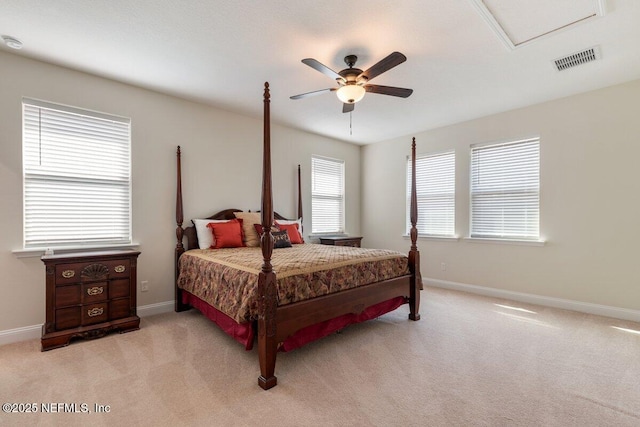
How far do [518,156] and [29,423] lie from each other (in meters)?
5.43

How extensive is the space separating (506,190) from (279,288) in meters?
3.70

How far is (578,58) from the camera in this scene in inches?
108

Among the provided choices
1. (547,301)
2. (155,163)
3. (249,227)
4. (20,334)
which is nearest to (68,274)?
(20,334)

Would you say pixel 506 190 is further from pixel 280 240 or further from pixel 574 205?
pixel 280 240

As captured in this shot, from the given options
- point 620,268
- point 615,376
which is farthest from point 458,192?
point 615,376

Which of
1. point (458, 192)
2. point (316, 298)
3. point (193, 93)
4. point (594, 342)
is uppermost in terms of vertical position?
point (193, 93)

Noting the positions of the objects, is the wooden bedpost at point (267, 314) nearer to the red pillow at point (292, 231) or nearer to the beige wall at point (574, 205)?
the red pillow at point (292, 231)

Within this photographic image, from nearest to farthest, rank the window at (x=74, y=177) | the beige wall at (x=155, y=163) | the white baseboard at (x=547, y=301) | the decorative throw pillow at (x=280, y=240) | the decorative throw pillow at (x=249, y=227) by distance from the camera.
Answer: the beige wall at (x=155, y=163), the window at (x=74, y=177), the white baseboard at (x=547, y=301), the decorative throw pillow at (x=280, y=240), the decorative throw pillow at (x=249, y=227)

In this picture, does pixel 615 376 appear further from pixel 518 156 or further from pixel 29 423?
pixel 29 423

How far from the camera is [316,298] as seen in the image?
2379mm

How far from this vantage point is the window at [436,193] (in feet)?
15.7

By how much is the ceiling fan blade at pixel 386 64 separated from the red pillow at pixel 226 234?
236 cm

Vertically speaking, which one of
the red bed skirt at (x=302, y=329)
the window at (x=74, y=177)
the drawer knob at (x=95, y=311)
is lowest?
the red bed skirt at (x=302, y=329)

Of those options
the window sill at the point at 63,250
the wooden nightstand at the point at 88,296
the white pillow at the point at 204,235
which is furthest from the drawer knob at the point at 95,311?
the white pillow at the point at 204,235
